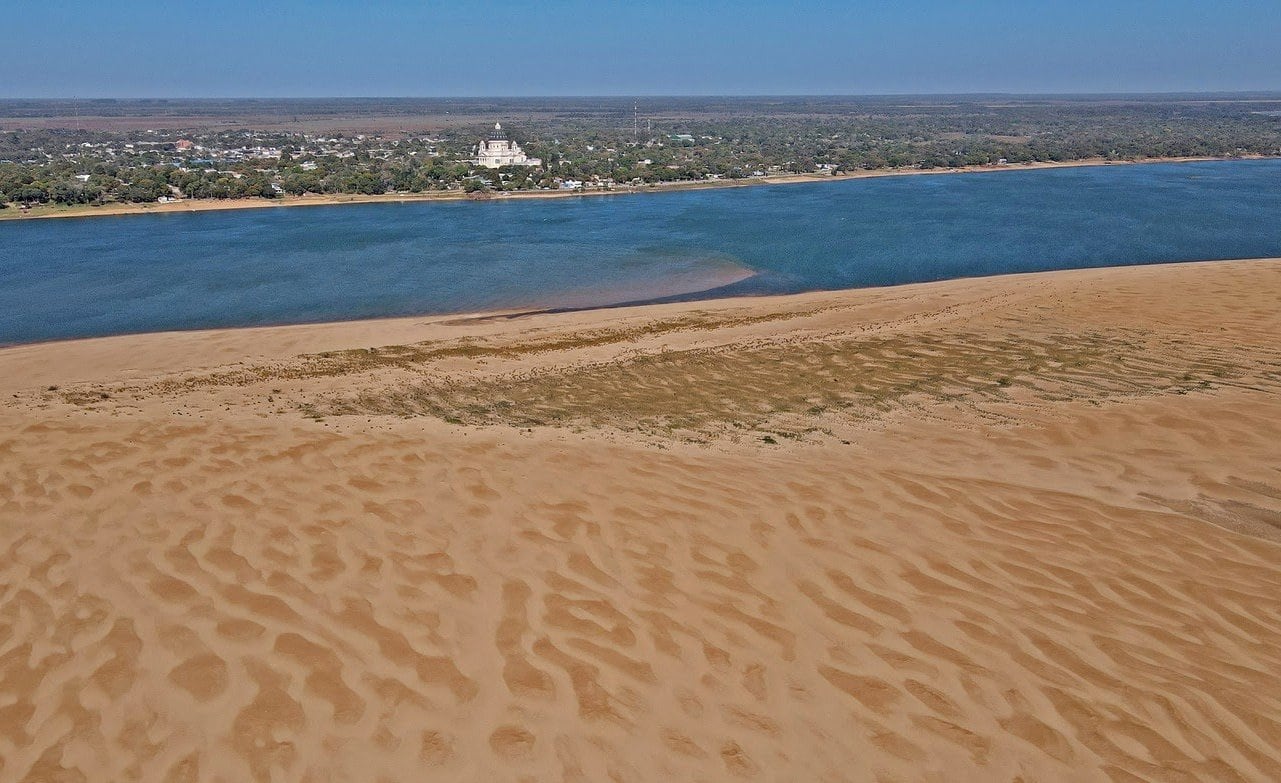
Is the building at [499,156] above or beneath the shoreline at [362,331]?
above

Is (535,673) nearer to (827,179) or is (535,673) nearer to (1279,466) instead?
(1279,466)

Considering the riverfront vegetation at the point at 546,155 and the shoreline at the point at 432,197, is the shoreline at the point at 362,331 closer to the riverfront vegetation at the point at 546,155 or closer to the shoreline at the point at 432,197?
the shoreline at the point at 432,197

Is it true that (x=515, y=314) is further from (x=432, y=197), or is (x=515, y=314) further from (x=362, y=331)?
(x=432, y=197)

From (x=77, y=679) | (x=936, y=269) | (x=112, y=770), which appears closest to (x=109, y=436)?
(x=77, y=679)

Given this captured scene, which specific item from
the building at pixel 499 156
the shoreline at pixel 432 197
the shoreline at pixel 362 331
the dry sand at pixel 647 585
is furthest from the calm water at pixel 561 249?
the building at pixel 499 156

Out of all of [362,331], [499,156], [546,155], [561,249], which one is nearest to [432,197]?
[499,156]

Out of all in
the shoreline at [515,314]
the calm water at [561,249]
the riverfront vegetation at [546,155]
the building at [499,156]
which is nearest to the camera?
the shoreline at [515,314]

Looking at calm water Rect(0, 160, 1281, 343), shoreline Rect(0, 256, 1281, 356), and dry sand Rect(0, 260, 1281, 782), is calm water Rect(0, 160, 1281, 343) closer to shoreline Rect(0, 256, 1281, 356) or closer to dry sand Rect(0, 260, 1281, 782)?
shoreline Rect(0, 256, 1281, 356)
